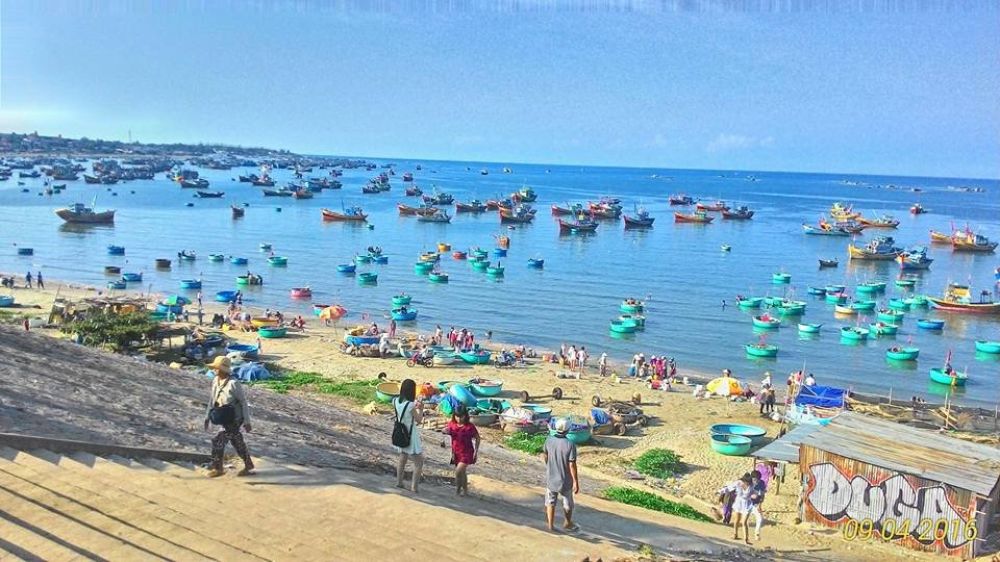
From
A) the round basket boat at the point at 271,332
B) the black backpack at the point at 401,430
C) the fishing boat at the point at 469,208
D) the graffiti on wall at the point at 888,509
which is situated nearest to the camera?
the black backpack at the point at 401,430

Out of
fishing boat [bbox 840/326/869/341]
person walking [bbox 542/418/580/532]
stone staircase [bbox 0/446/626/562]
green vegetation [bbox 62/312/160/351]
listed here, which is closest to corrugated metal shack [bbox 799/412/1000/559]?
stone staircase [bbox 0/446/626/562]

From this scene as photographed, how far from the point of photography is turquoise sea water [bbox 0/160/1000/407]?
4525 centimetres

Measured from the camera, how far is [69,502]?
9.15 metres

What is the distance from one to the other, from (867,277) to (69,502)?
76117mm

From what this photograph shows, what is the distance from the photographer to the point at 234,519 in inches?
368

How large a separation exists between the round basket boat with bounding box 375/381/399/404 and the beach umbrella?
41.9 feet

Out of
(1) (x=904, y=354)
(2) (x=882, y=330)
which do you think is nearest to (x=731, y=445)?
(1) (x=904, y=354)

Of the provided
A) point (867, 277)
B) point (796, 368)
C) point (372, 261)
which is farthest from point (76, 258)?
point (867, 277)

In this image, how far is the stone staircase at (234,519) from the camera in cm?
843

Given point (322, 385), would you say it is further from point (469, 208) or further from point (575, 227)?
point (469, 208)

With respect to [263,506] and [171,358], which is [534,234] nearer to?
[171,358]

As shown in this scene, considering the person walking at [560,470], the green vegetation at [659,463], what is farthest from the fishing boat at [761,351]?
the person walking at [560,470]

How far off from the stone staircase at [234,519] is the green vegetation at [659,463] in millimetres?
11547

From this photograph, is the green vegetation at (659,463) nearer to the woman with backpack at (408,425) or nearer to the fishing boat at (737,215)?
the woman with backpack at (408,425)
